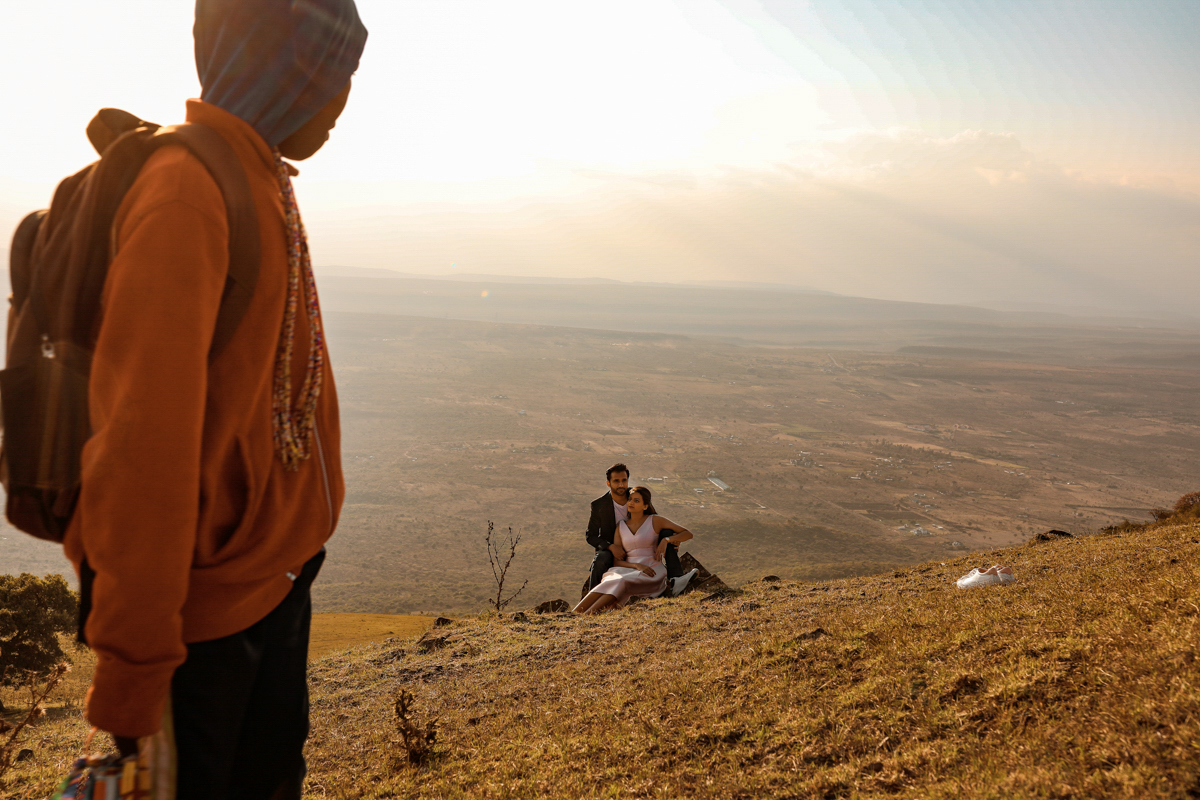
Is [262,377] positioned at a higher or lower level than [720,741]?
higher

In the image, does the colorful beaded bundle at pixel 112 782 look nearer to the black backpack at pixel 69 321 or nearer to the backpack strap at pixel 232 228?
the black backpack at pixel 69 321

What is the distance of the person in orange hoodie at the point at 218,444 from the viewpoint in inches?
41.7

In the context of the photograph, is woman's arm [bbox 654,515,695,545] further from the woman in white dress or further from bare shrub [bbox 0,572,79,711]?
bare shrub [bbox 0,572,79,711]

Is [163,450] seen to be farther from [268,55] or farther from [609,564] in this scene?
[609,564]

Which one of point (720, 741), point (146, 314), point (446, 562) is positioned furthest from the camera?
point (446, 562)

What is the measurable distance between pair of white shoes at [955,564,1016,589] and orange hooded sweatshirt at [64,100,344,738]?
17.7 ft

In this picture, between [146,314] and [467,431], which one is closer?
[146,314]

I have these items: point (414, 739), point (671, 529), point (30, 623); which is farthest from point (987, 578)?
point (30, 623)

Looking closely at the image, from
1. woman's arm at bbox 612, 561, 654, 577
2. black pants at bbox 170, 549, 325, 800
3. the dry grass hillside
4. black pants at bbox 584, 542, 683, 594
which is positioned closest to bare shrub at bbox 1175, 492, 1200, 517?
the dry grass hillside

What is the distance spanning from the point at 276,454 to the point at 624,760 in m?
2.31

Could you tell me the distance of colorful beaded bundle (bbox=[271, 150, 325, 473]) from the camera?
52.2 inches

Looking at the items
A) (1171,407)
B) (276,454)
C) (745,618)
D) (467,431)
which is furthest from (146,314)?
(1171,407)

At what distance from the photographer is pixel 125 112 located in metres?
1.28

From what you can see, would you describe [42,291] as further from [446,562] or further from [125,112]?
[446,562]
